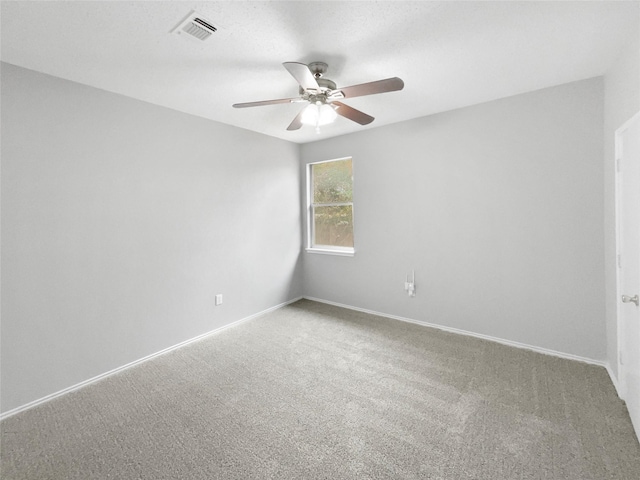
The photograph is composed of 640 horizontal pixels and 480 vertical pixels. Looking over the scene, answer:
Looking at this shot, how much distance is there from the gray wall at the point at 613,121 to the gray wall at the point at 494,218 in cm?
9

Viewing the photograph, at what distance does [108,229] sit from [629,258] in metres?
3.99

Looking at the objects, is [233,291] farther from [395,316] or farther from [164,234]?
[395,316]

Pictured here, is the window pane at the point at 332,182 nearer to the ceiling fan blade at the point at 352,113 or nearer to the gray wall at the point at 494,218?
the gray wall at the point at 494,218

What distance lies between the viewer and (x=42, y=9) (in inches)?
60.2

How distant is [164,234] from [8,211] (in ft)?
3.61

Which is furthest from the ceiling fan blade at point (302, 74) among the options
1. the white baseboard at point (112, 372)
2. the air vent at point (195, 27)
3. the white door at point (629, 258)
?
the white baseboard at point (112, 372)

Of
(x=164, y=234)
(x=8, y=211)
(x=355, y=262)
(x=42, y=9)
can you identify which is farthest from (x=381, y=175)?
(x=8, y=211)

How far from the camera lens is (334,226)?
4.41 meters

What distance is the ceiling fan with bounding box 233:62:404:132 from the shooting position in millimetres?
1785

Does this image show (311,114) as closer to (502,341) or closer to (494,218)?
(494,218)

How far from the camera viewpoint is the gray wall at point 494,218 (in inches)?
99.6

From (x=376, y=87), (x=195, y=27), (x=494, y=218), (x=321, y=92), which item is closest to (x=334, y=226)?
(x=494, y=218)

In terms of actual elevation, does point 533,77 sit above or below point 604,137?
above

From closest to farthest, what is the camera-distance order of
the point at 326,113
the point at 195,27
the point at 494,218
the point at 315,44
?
the point at 195,27, the point at 315,44, the point at 326,113, the point at 494,218
